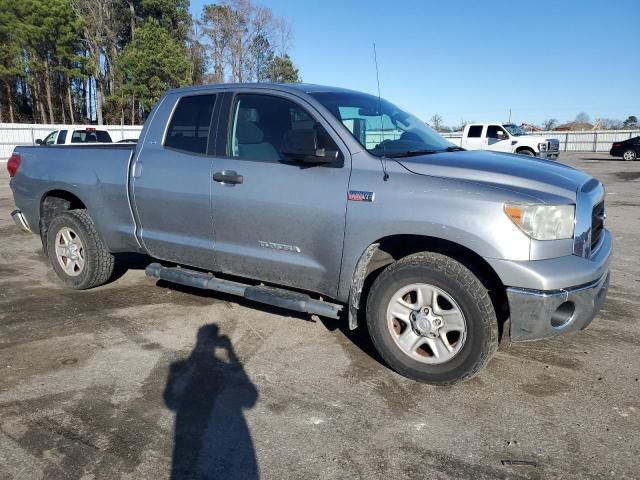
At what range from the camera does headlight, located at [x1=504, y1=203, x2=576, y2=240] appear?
9.90 feet

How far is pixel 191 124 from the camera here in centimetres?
444

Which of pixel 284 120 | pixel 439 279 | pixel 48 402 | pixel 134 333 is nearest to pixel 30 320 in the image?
pixel 134 333

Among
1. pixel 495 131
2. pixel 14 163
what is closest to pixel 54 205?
pixel 14 163

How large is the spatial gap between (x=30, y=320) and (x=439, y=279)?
11.7 feet

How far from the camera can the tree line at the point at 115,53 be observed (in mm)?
35875

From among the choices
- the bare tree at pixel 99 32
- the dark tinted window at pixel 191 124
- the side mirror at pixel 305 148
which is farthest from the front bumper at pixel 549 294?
the bare tree at pixel 99 32

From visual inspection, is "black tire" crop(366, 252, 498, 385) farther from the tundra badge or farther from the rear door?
the rear door

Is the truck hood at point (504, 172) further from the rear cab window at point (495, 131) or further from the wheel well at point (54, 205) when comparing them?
the rear cab window at point (495, 131)

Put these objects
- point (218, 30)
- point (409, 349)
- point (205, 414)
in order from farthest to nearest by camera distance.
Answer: point (218, 30)
point (409, 349)
point (205, 414)

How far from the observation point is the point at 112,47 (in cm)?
4525

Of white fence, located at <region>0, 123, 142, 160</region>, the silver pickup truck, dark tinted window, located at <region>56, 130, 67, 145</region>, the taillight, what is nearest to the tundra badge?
the silver pickup truck

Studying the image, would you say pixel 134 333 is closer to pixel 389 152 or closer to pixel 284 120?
pixel 284 120

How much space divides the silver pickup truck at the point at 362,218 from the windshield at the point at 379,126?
0.02 m

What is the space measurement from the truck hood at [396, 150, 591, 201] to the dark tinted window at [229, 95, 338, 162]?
89 cm
